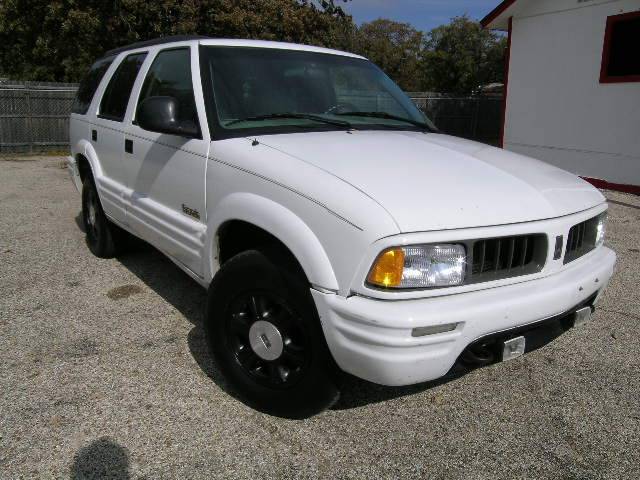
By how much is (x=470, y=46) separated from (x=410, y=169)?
33.8 m

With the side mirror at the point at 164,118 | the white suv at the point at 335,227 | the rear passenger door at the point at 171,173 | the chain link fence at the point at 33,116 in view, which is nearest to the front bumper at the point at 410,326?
the white suv at the point at 335,227

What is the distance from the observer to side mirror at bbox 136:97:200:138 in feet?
10.0

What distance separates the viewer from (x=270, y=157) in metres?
2.67

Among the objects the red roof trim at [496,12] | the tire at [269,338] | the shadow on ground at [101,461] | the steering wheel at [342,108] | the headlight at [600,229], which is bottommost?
the shadow on ground at [101,461]

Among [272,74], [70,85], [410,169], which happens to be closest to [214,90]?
[272,74]

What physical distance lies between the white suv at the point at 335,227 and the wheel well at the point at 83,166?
1518mm

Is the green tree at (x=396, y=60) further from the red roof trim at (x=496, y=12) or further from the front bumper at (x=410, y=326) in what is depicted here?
the front bumper at (x=410, y=326)

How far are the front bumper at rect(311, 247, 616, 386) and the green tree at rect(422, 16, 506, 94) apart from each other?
103ft

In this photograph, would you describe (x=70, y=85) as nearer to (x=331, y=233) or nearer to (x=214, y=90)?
(x=214, y=90)

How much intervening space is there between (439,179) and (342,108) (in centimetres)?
129

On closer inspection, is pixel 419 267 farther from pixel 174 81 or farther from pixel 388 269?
pixel 174 81

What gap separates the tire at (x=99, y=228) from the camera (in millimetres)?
5012

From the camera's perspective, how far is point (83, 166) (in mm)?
5328

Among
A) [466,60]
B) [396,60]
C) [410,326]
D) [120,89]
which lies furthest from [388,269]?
[396,60]
